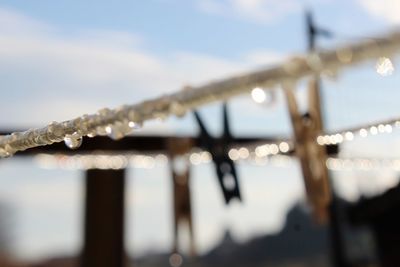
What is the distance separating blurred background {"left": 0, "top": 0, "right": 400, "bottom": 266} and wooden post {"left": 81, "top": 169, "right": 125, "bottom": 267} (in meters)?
0.04

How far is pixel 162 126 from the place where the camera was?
5.37 feet

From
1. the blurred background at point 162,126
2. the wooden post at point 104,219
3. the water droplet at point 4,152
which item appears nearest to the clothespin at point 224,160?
the blurred background at point 162,126

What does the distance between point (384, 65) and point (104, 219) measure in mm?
1797

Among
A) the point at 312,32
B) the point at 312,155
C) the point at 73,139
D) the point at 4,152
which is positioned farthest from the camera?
the point at 312,32

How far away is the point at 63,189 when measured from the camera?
222 centimetres

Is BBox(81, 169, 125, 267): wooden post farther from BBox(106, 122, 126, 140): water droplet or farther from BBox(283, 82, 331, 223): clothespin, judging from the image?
BBox(106, 122, 126, 140): water droplet

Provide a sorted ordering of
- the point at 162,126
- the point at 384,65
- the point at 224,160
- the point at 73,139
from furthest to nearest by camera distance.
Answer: the point at 162,126
the point at 224,160
the point at 73,139
the point at 384,65

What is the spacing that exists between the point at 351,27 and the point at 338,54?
1.58 meters

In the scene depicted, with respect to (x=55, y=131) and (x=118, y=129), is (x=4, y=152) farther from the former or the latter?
(x=118, y=129)

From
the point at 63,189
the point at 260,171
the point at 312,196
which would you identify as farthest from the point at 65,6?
the point at 312,196

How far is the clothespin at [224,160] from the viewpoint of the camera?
120cm

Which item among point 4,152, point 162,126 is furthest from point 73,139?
point 162,126

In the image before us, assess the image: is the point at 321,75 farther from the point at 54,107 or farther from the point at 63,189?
the point at 63,189

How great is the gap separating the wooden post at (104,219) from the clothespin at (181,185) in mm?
313
